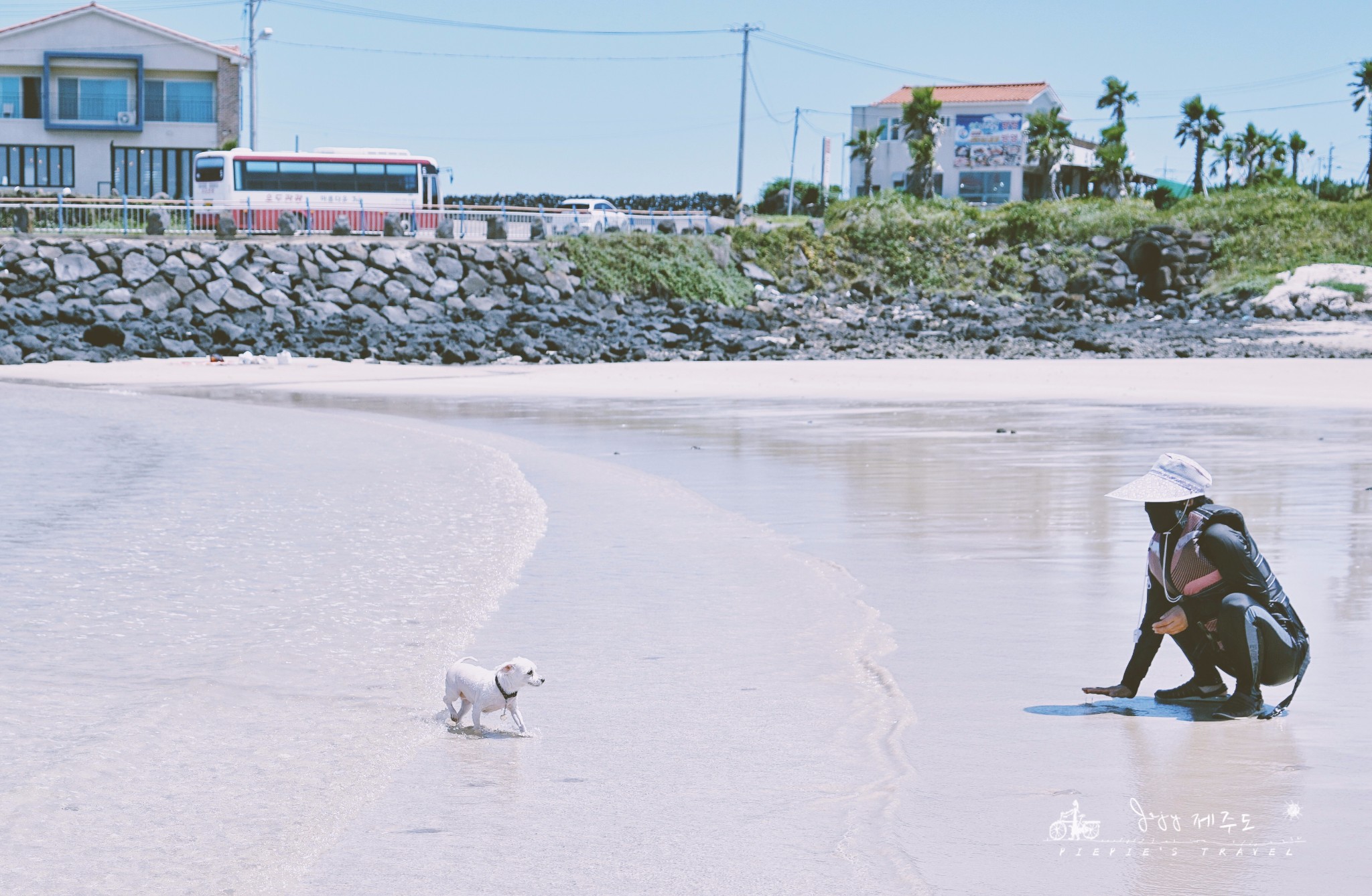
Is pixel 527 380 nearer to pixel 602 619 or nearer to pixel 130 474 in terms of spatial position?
pixel 130 474

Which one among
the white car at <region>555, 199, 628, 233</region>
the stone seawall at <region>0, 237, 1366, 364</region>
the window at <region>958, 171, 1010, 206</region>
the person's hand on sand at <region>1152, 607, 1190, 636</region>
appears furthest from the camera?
the window at <region>958, 171, 1010, 206</region>

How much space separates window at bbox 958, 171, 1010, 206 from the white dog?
76749 millimetres

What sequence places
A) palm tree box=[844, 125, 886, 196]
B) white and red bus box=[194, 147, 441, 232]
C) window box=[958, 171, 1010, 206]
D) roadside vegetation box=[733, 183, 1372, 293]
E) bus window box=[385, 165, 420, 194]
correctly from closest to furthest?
white and red bus box=[194, 147, 441, 232] < bus window box=[385, 165, 420, 194] < roadside vegetation box=[733, 183, 1372, 293] < window box=[958, 171, 1010, 206] < palm tree box=[844, 125, 886, 196]

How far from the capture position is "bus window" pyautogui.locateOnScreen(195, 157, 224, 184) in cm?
4969

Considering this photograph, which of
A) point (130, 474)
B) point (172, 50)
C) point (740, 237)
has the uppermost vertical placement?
point (172, 50)

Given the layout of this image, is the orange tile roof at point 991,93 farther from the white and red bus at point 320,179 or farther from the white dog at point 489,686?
the white dog at point 489,686

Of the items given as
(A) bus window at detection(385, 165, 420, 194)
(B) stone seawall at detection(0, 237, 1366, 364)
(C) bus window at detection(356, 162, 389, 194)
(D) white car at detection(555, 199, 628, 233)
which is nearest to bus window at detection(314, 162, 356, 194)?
(C) bus window at detection(356, 162, 389, 194)

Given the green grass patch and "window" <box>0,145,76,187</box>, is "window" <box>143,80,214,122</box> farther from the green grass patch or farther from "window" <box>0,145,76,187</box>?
the green grass patch

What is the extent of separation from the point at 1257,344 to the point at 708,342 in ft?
44.8

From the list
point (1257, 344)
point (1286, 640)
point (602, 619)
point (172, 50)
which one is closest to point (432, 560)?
point (602, 619)

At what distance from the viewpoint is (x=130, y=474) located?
1534 centimetres

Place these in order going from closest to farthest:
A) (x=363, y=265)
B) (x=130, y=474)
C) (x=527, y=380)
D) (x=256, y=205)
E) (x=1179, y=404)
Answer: (x=130, y=474) → (x=1179, y=404) → (x=527, y=380) → (x=363, y=265) → (x=256, y=205)

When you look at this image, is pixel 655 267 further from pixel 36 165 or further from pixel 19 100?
pixel 19 100

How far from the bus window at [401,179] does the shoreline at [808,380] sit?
60.0 ft
